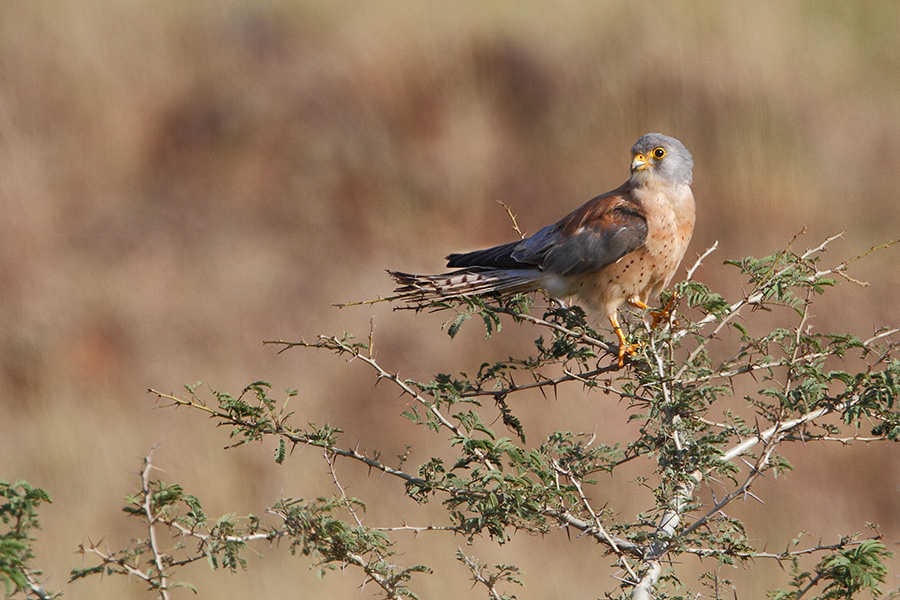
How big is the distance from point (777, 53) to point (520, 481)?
6332mm

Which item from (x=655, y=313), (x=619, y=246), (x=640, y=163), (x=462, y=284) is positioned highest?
(x=640, y=163)

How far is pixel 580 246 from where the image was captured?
398 cm

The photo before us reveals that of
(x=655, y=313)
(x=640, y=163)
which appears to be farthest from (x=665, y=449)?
(x=640, y=163)

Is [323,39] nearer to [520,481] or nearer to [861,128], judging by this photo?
[861,128]

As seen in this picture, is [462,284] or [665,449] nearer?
[665,449]

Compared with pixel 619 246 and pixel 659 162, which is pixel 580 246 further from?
pixel 659 162

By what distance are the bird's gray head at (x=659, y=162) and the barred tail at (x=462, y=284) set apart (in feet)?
2.12

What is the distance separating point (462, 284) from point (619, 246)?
79 centimetres

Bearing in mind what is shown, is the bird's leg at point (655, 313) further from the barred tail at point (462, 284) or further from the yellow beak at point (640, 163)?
the yellow beak at point (640, 163)

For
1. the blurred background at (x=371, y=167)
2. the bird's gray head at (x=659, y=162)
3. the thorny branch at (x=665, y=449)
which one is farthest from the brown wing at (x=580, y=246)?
the blurred background at (x=371, y=167)

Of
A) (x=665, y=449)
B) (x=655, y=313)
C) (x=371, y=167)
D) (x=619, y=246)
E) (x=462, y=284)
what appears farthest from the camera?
(x=371, y=167)

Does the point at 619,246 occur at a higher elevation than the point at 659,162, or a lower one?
lower

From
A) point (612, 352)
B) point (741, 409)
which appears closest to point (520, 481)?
point (612, 352)

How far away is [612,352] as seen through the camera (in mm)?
3268
